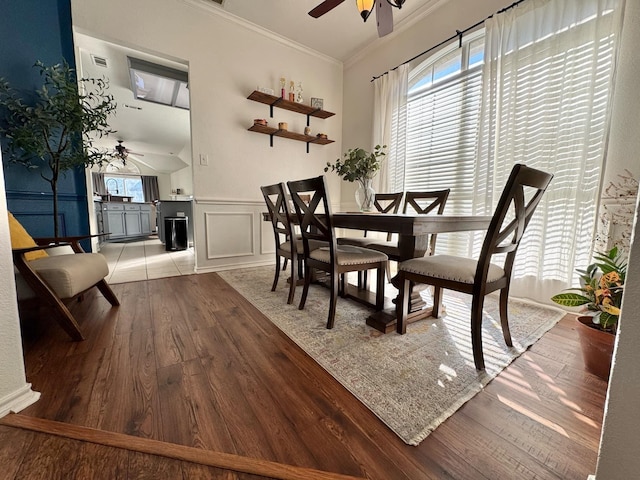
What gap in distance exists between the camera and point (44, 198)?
86.4 inches

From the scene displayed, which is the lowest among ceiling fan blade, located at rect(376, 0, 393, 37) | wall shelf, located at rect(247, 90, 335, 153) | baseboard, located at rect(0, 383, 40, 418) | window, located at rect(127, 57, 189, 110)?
baseboard, located at rect(0, 383, 40, 418)

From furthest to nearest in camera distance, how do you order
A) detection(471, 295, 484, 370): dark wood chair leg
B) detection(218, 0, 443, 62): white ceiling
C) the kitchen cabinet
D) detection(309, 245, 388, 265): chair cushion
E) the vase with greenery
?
the kitchen cabinet < detection(218, 0, 443, 62): white ceiling < the vase with greenery < detection(309, 245, 388, 265): chair cushion < detection(471, 295, 484, 370): dark wood chair leg

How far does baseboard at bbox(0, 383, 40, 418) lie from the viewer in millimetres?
860

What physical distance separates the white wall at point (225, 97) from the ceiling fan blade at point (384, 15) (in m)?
1.74

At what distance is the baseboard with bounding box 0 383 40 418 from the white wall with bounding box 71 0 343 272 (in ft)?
6.69

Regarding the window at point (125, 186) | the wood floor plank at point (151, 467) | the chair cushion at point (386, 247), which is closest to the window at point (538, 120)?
the chair cushion at point (386, 247)

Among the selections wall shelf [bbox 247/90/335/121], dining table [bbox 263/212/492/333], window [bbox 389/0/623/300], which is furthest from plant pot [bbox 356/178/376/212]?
wall shelf [bbox 247/90/335/121]

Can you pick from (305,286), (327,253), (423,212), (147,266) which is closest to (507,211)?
(327,253)

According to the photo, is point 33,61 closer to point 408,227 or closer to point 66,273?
point 66,273

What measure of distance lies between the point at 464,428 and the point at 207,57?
12.2 feet

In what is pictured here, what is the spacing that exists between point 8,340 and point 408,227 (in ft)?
5.13

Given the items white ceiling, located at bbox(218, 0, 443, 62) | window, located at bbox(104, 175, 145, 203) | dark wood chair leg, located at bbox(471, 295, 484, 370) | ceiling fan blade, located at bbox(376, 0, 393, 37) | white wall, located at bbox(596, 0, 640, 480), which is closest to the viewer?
white wall, located at bbox(596, 0, 640, 480)

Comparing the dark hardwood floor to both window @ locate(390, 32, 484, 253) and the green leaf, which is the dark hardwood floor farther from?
window @ locate(390, 32, 484, 253)

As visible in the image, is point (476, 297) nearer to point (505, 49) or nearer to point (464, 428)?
point (464, 428)
